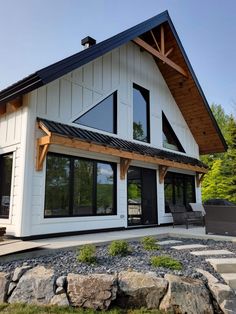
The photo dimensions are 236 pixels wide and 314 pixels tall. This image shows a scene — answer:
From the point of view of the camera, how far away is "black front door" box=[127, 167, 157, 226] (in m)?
8.85

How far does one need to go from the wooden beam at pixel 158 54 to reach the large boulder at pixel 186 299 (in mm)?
6924

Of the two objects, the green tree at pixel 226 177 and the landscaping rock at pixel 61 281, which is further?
the green tree at pixel 226 177

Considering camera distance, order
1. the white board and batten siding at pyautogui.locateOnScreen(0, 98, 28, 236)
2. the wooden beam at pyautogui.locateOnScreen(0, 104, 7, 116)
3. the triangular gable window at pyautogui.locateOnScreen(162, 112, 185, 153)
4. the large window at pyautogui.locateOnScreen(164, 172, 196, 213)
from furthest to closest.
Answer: the triangular gable window at pyautogui.locateOnScreen(162, 112, 185, 153) < the large window at pyautogui.locateOnScreen(164, 172, 196, 213) < the wooden beam at pyautogui.locateOnScreen(0, 104, 7, 116) < the white board and batten siding at pyautogui.locateOnScreen(0, 98, 28, 236)

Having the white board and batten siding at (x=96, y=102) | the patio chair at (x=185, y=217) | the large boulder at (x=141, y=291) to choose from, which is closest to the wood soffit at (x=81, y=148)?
the white board and batten siding at (x=96, y=102)

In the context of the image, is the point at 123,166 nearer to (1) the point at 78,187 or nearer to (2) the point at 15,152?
(1) the point at 78,187

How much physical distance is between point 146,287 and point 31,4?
9.52 meters

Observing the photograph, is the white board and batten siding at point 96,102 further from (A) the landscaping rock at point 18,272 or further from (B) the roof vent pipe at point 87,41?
(A) the landscaping rock at point 18,272

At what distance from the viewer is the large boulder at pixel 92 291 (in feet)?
10.5

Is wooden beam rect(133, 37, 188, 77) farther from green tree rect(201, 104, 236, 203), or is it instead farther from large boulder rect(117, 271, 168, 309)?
green tree rect(201, 104, 236, 203)

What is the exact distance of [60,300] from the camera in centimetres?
321

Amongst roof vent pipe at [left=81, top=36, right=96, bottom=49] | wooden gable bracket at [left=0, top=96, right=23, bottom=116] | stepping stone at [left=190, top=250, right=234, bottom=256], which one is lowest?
stepping stone at [left=190, top=250, right=234, bottom=256]

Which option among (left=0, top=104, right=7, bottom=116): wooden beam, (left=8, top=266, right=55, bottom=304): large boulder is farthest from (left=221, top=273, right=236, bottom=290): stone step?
(left=0, top=104, right=7, bottom=116): wooden beam

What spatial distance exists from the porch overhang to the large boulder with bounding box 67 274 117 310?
3.35 m

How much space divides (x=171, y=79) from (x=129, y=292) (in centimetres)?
961
